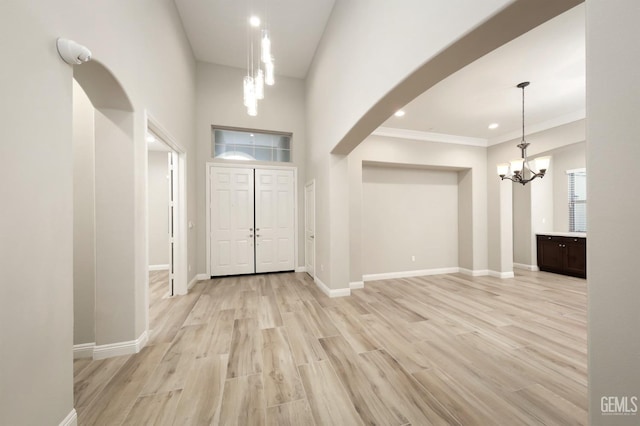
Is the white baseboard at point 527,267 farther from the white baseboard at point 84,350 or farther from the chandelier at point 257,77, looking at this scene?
the white baseboard at point 84,350

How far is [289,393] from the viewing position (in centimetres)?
174

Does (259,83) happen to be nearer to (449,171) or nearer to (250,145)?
(250,145)

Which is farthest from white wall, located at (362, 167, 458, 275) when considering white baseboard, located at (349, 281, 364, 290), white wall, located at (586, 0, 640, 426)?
white wall, located at (586, 0, 640, 426)

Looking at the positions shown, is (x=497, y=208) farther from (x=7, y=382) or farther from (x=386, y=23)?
(x=7, y=382)

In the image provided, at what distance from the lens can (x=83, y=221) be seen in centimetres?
225

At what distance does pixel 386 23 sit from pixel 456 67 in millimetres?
938

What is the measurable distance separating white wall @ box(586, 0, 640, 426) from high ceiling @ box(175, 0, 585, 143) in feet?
7.57

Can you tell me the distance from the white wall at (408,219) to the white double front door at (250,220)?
1810mm

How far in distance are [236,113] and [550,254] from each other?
8.04 metres

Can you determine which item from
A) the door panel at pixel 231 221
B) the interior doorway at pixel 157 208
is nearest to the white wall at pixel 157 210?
the interior doorway at pixel 157 208

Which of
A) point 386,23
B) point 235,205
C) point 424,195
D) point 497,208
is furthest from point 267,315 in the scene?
point 497,208

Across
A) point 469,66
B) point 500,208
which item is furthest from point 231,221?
point 500,208

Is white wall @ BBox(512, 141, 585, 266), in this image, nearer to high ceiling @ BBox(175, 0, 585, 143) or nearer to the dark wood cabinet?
the dark wood cabinet

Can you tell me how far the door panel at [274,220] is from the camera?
17.2ft
